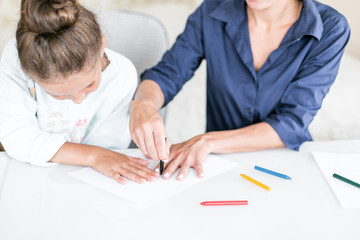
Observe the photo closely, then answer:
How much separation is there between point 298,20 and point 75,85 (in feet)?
2.03

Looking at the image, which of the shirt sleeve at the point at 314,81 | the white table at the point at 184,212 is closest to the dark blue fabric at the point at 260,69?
the shirt sleeve at the point at 314,81

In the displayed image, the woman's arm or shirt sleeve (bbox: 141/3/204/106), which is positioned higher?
shirt sleeve (bbox: 141/3/204/106)

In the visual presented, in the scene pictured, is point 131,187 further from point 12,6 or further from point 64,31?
point 12,6

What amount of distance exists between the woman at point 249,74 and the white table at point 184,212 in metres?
0.12

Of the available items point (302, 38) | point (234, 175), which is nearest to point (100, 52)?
point (234, 175)

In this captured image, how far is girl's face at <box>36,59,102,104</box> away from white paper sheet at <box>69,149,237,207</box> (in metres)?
0.18

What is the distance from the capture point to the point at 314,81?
3.18ft

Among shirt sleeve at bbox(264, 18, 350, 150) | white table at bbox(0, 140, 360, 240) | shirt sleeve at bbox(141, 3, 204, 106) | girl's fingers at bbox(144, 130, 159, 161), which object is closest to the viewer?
white table at bbox(0, 140, 360, 240)

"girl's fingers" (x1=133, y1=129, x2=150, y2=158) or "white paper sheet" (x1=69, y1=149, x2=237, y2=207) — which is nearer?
"white paper sheet" (x1=69, y1=149, x2=237, y2=207)

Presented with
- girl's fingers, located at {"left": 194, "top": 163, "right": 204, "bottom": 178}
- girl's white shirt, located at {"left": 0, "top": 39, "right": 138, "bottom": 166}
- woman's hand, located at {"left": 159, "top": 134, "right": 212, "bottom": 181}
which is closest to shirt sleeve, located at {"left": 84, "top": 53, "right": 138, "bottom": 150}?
girl's white shirt, located at {"left": 0, "top": 39, "right": 138, "bottom": 166}

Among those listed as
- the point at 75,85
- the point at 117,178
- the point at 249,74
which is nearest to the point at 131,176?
the point at 117,178

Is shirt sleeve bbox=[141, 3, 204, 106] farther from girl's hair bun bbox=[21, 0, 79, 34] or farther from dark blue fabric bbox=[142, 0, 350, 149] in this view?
girl's hair bun bbox=[21, 0, 79, 34]

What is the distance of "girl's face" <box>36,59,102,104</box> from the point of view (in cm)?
82

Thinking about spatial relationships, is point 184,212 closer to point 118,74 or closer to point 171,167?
point 171,167
